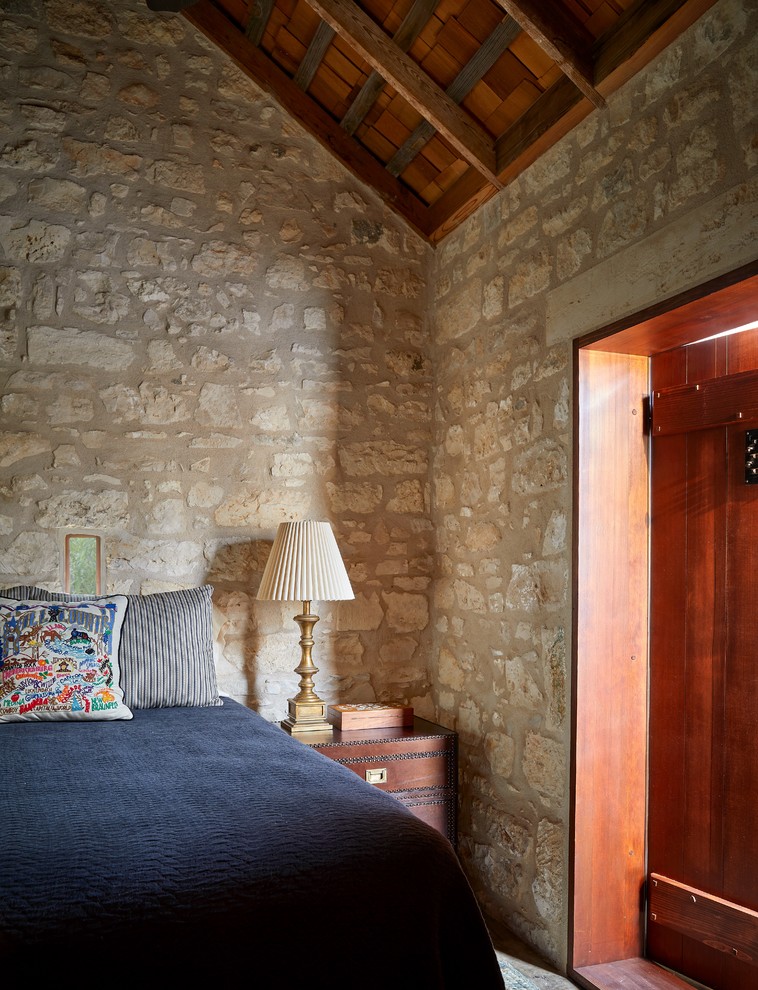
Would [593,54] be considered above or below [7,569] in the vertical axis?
above

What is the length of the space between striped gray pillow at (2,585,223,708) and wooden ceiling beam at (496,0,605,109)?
221cm

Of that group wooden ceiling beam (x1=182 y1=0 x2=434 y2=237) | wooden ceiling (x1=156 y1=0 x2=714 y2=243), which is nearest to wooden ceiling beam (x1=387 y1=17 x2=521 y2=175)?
wooden ceiling (x1=156 y1=0 x2=714 y2=243)

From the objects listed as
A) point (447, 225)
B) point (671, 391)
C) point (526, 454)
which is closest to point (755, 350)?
point (671, 391)

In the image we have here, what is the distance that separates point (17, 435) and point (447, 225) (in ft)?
6.51

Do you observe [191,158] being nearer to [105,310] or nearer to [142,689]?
[105,310]

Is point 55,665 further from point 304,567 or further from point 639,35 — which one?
point 639,35

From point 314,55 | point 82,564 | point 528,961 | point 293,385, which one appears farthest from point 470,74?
point 528,961

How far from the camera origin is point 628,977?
2621 millimetres

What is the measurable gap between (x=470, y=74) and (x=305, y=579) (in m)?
1.94

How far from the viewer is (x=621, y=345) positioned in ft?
8.95

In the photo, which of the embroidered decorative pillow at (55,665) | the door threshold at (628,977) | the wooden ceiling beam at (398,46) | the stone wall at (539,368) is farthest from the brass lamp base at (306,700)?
the wooden ceiling beam at (398,46)

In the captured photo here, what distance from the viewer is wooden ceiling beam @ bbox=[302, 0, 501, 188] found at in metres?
2.99

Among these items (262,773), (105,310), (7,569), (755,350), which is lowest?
(262,773)

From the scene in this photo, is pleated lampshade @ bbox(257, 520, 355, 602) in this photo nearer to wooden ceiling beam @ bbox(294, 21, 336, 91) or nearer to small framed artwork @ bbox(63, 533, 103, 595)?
small framed artwork @ bbox(63, 533, 103, 595)
